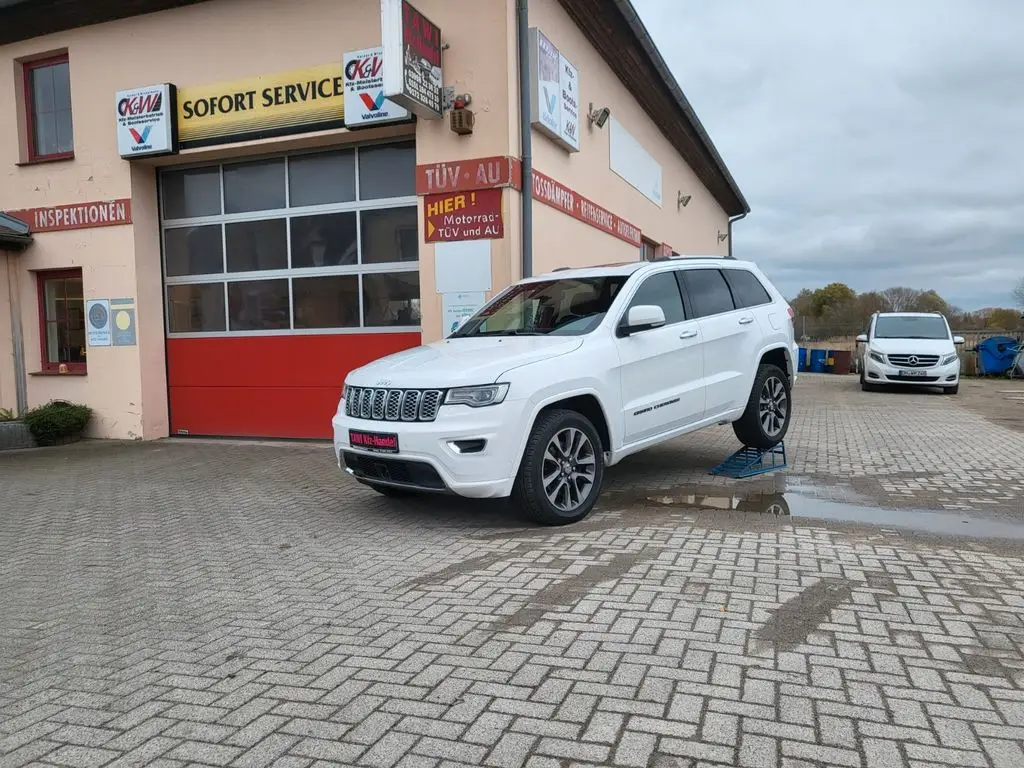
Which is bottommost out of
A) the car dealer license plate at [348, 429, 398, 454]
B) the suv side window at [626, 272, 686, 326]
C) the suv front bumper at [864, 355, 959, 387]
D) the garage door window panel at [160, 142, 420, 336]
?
the suv front bumper at [864, 355, 959, 387]

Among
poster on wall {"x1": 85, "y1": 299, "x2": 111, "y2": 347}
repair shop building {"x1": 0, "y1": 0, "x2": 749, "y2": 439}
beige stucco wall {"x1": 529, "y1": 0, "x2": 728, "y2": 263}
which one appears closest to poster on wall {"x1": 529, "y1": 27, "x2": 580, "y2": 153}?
repair shop building {"x1": 0, "y1": 0, "x2": 749, "y2": 439}

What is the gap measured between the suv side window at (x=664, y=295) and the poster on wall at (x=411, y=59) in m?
3.59

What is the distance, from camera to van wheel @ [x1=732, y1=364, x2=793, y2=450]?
7457 mm

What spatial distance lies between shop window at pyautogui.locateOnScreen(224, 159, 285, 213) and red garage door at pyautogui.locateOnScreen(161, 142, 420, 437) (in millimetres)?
14

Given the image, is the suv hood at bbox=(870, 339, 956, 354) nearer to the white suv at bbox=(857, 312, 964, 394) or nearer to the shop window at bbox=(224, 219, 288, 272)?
the white suv at bbox=(857, 312, 964, 394)

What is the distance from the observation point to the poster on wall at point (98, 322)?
11.1 metres

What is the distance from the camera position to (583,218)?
11.1 m

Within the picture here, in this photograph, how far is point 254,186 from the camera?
1063 cm

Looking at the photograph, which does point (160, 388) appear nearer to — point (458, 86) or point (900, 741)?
point (458, 86)

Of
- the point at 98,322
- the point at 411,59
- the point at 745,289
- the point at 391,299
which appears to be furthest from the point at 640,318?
the point at 98,322

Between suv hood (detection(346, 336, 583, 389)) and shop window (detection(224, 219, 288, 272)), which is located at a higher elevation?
shop window (detection(224, 219, 288, 272))

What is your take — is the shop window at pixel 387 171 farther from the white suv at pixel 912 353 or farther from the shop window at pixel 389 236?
the white suv at pixel 912 353

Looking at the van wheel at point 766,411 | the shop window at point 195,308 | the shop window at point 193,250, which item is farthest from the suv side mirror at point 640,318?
the shop window at point 193,250

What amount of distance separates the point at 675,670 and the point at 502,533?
7.88 ft
